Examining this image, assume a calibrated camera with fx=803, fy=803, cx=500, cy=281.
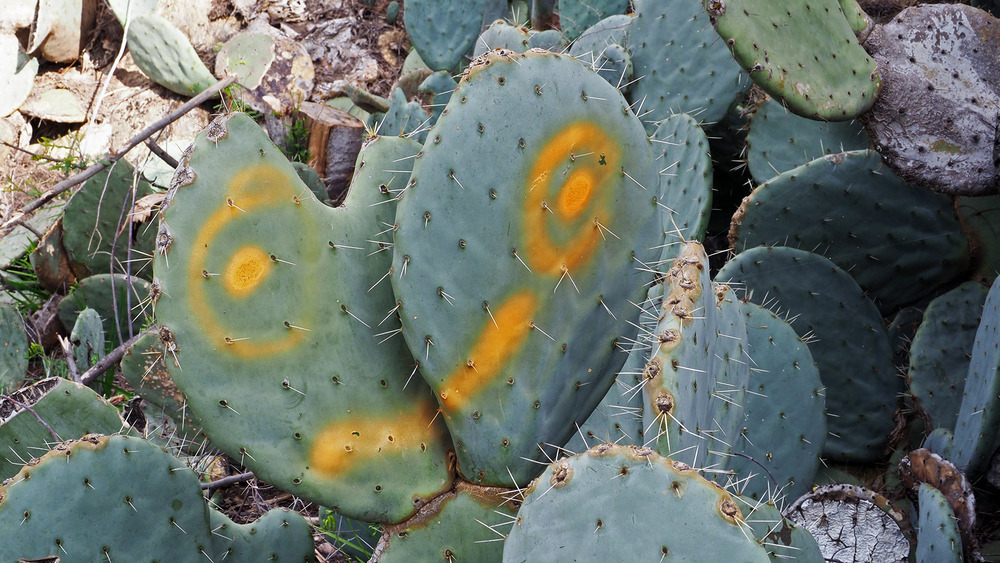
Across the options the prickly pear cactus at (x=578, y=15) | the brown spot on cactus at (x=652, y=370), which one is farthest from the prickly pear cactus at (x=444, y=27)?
the brown spot on cactus at (x=652, y=370)

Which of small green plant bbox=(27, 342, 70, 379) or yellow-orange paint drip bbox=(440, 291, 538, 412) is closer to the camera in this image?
yellow-orange paint drip bbox=(440, 291, 538, 412)

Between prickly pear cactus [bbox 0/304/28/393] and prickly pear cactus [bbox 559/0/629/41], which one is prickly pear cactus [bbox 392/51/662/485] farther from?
prickly pear cactus [bbox 0/304/28/393]

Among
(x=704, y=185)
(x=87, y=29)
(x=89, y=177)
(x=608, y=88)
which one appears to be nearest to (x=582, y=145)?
(x=608, y=88)

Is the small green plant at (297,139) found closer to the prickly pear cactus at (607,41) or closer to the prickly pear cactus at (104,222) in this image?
the prickly pear cactus at (104,222)

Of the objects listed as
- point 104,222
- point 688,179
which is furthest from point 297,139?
point 688,179

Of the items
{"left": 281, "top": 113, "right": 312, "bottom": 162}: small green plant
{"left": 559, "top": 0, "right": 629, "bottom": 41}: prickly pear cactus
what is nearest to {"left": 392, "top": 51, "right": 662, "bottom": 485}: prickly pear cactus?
{"left": 559, "top": 0, "right": 629, "bottom": 41}: prickly pear cactus

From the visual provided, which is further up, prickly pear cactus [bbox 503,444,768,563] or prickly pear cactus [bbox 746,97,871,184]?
prickly pear cactus [bbox 503,444,768,563]

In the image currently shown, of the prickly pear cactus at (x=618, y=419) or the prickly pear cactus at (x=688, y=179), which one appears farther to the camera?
the prickly pear cactus at (x=688, y=179)

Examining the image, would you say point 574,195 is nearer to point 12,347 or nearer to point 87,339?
point 87,339
